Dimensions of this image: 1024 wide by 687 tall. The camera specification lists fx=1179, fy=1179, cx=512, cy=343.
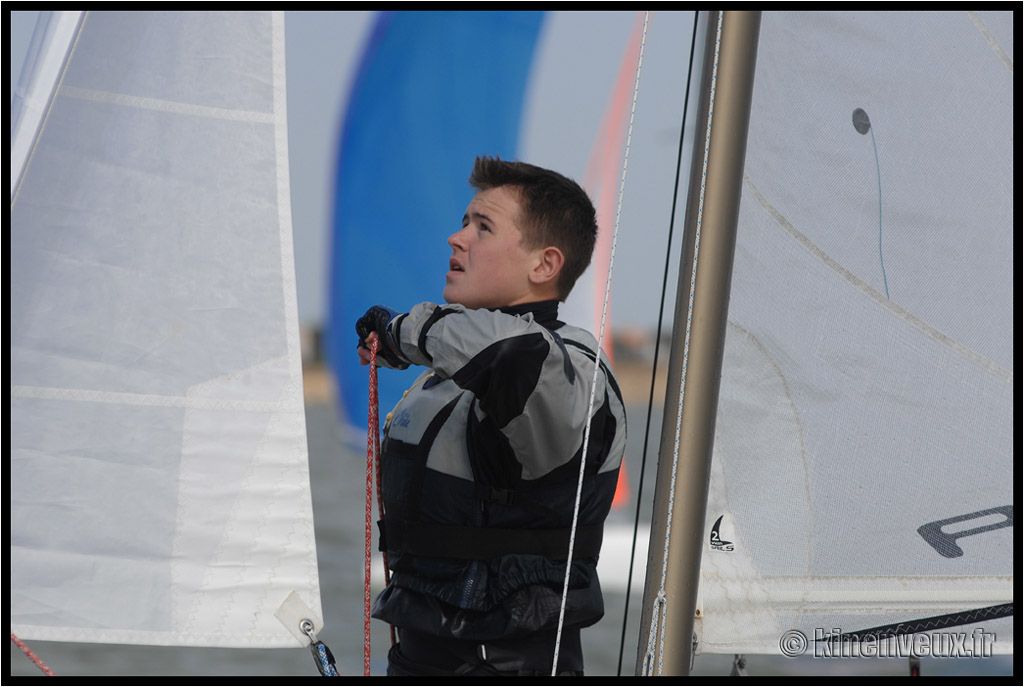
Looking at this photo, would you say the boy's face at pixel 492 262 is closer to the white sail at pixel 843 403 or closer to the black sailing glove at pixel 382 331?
the black sailing glove at pixel 382 331

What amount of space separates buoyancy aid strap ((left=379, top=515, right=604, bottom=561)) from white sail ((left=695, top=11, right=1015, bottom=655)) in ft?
1.10

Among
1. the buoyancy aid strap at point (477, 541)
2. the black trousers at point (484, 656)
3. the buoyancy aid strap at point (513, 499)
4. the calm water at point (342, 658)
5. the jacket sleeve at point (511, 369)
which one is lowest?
the calm water at point (342, 658)

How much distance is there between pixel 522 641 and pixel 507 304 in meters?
0.43

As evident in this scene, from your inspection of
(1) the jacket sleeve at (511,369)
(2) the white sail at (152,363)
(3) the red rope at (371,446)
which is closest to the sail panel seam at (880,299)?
(1) the jacket sleeve at (511,369)

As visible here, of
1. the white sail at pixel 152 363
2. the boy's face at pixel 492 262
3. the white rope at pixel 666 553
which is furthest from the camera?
the white sail at pixel 152 363

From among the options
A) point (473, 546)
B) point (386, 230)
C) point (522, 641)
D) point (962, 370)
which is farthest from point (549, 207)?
point (386, 230)

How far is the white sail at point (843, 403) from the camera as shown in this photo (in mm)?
1707

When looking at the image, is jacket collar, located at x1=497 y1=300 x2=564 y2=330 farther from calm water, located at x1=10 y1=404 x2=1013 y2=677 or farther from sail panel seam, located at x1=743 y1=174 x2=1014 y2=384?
calm water, located at x1=10 y1=404 x2=1013 y2=677

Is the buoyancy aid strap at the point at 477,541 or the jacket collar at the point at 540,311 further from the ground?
the jacket collar at the point at 540,311

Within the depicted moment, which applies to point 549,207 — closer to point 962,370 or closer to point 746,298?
point 746,298

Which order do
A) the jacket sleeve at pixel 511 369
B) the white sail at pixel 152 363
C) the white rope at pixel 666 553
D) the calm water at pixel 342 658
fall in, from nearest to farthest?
the jacket sleeve at pixel 511 369 < the white rope at pixel 666 553 < the white sail at pixel 152 363 < the calm water at pixel 342 658

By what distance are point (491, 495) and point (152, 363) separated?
1.98 ft

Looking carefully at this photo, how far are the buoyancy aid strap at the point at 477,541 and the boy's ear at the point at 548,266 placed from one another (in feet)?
1.06

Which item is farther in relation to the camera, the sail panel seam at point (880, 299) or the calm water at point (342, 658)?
the calm water at point (342, 658)
